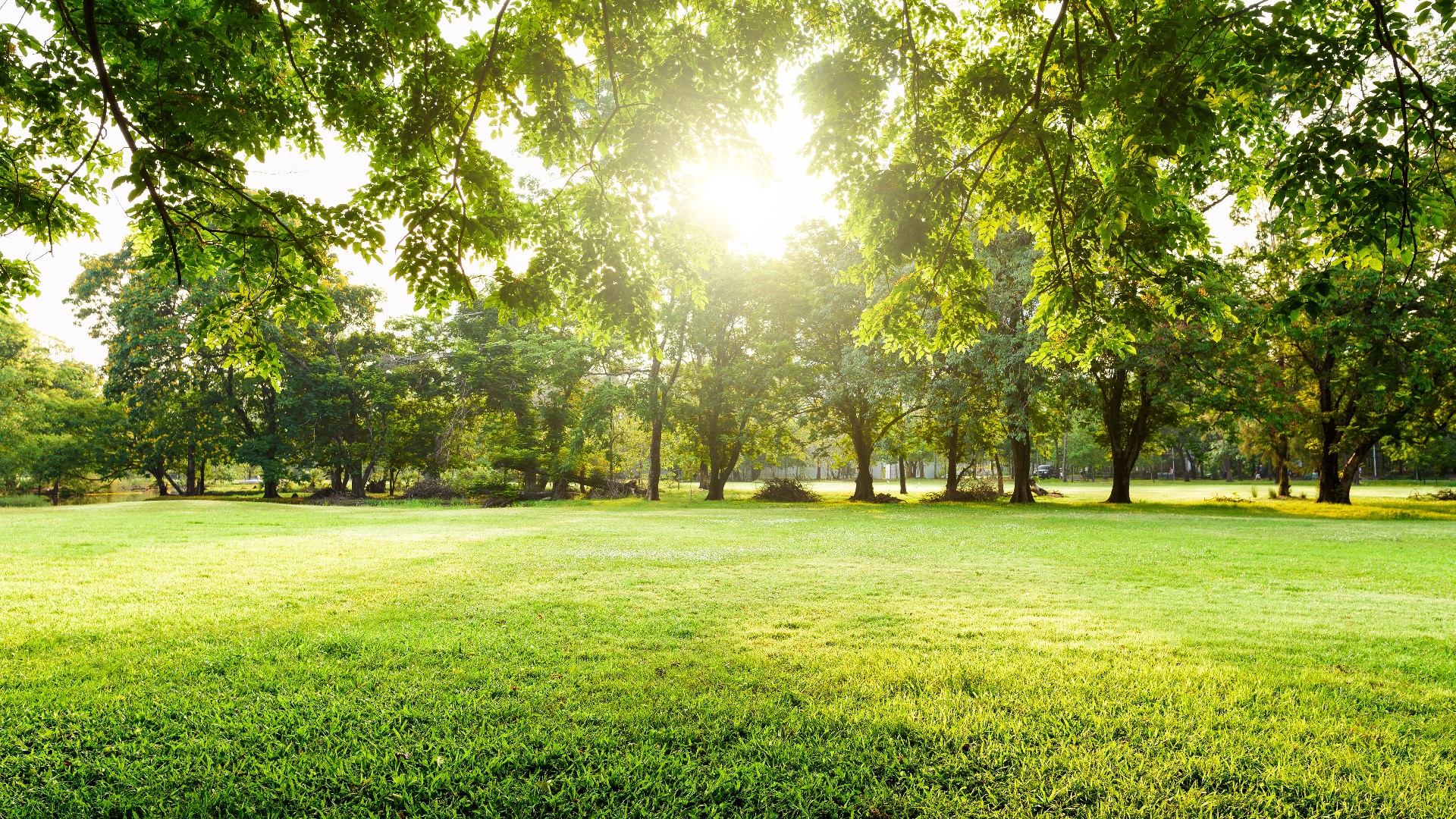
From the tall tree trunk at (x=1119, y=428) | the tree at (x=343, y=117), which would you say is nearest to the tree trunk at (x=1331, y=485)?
the tall tree trunk at (x=1119, y=428)

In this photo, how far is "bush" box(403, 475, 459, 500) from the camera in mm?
31375

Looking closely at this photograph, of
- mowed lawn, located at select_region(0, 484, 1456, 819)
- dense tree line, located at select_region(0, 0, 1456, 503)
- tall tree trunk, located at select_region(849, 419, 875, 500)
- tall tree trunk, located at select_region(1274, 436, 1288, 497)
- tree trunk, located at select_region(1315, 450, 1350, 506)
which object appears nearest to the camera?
mowed lawn, located at select_region(0, 484, 1456, 819)

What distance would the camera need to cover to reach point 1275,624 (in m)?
6.26

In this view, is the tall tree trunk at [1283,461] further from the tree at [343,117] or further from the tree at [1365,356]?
the tree at [343,117]

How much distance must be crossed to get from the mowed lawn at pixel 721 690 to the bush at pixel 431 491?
21.9m

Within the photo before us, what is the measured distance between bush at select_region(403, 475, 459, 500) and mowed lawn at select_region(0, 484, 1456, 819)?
2189cm

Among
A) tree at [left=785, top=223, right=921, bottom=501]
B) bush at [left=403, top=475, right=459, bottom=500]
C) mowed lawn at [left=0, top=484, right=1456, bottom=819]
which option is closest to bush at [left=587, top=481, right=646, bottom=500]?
bush at [left=403, top=475, right=459, bottom=500]

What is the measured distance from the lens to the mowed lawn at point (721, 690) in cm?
317

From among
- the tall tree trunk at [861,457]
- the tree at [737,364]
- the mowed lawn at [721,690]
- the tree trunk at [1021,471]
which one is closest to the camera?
the mowed lawn at [721,690]

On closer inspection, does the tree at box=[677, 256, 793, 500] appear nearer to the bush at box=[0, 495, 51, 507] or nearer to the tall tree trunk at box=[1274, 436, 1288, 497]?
the tall tree trunk at box=[1274, 436, 1288, 497]

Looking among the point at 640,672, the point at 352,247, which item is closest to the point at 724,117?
the point at 352,247

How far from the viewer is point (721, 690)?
4.39m

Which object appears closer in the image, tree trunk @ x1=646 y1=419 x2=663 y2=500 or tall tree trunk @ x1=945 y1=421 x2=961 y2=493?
tree trunk @ x1=646 y1=419 x2=663 y2=500

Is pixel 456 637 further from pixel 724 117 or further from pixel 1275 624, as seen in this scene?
pixel 1275 624
